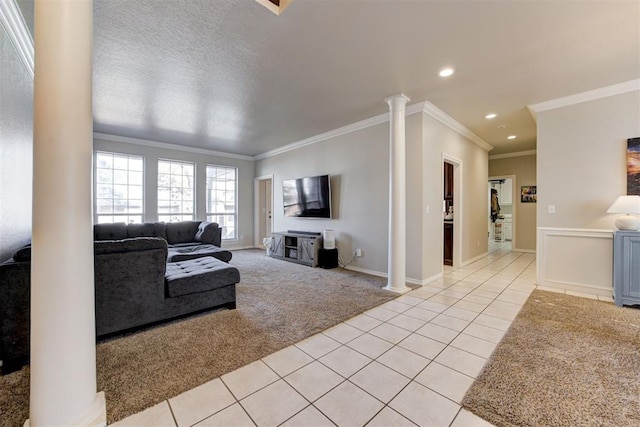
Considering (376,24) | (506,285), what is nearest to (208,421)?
(376,24)

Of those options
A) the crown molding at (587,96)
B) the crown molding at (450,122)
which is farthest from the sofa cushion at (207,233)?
the crown molding at (587,96)

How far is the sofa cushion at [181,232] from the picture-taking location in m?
5.20

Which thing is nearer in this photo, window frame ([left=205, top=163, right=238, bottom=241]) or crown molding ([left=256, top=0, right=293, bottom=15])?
crown molding ([left=256, top=0, right=293, bottom=15])

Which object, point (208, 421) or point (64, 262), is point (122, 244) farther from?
point (208, 421)

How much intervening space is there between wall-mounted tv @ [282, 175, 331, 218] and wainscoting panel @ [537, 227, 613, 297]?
3396 mm

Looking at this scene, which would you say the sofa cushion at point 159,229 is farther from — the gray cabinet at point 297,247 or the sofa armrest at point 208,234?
the gray cabinet at point 297,247

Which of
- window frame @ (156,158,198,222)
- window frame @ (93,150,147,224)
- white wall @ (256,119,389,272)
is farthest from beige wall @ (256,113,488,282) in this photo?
window frame @ (93,150,147,224)

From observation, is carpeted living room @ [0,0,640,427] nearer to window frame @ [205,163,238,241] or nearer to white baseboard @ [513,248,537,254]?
white baseboard @ [513,248,537,254]

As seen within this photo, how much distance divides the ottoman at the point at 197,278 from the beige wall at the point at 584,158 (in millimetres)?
4314

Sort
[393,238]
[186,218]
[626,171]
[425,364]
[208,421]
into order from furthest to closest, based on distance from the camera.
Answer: [186,218]
[393,238]
[626,171]
[425,364]
[208,421]

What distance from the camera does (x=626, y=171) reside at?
3.12 m

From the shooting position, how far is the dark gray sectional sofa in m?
1.78

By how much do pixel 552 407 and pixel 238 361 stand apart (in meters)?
1.94

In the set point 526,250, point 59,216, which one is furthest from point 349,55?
point 526,250
